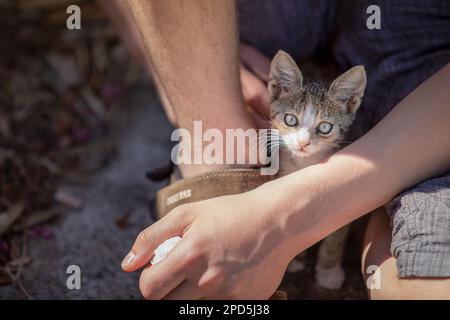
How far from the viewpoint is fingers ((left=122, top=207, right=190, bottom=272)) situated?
930mm

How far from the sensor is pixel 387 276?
3.24ft

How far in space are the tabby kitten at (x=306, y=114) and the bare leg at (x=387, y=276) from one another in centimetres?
19

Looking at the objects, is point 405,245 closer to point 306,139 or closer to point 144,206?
point 306,139

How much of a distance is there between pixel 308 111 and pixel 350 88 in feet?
0.35

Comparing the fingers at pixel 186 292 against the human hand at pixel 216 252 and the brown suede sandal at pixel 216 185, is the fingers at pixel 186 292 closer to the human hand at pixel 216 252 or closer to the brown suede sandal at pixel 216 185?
the human hand at pixel 216 252

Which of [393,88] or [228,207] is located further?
[393,88]

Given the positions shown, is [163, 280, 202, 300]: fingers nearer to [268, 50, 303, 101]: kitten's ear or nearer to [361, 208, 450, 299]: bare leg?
[361, 208, 450, 299]: bare leg

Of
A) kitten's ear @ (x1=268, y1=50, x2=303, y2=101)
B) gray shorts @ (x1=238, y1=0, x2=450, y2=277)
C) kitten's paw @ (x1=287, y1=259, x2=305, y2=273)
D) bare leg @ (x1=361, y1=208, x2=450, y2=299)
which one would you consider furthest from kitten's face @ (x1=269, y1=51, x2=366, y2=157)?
kitten's paw @ (x1=287, y1=259, x2=305, y2=273)

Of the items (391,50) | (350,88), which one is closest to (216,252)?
(350,88)

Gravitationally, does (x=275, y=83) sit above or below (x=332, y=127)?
above

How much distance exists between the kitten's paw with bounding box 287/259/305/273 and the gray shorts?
369 millimetres

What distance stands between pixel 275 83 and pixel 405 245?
17.3 inches

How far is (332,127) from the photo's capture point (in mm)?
1153
